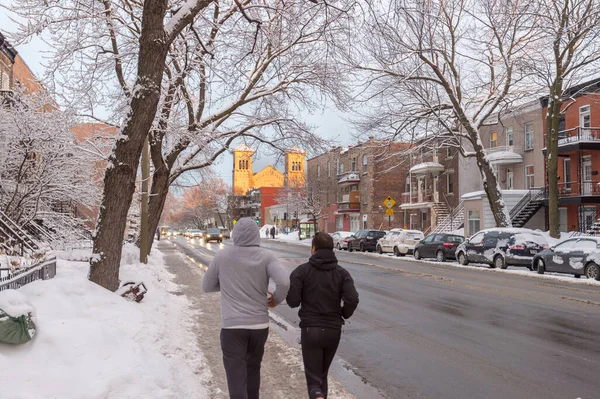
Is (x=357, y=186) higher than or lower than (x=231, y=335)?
higher

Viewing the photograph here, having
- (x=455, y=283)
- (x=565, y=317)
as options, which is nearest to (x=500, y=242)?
(x=455, y=283)

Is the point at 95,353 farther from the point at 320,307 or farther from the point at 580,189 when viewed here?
the point at 580,189

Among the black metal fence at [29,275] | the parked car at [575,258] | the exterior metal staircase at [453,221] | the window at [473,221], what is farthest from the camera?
the exterior metal staircase at [453,221]

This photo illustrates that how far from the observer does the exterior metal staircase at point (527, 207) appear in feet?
108

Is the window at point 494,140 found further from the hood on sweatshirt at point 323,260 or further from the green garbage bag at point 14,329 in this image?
the green garbage bag at point 14,329

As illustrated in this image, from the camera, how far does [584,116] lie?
31766 millimetres

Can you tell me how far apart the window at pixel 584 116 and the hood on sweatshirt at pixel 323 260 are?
3187cm

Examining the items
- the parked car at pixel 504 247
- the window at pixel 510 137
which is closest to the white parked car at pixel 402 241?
the parked car at pixel 504 247

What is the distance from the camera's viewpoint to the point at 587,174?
104 ft

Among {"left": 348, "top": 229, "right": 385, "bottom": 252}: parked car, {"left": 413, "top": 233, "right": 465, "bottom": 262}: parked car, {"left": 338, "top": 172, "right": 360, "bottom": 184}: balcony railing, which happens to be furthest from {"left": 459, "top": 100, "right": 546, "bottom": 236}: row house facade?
{"left": 338, "top": 172, "right": 360, "bottom": 184}: balcony railing

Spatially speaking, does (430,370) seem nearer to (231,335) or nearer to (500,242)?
(231,335)

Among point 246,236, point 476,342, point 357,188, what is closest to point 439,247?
point 476,342

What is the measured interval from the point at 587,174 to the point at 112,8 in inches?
1102

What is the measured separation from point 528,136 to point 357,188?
2703cm
